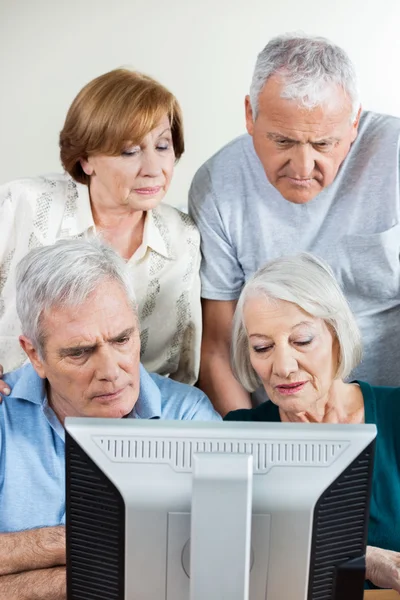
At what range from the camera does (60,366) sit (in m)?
1.74

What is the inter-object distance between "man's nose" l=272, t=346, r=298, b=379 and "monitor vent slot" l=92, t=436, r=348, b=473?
2.64 feet

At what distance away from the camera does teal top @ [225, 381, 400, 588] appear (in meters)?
1.71

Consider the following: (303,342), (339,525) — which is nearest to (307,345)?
(303,342)

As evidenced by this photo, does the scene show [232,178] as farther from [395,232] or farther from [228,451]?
[228,451]

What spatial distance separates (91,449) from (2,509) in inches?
29.7

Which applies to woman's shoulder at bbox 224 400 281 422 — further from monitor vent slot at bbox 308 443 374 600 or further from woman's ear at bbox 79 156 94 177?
monitor vent slot at bbox 308 443 374 600

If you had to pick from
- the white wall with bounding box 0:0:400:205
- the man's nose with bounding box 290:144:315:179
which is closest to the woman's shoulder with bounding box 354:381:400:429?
the man's nose with bounding box 290:144:315:179

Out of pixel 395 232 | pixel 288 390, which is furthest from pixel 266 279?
pixel 395 232

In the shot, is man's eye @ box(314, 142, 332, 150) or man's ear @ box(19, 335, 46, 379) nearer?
man's ear @ box(19, 335, 46, 379)

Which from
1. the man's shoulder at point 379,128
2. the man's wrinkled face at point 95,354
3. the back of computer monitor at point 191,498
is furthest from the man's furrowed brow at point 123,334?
the man's shoulder at point 379,128

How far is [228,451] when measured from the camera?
102cm

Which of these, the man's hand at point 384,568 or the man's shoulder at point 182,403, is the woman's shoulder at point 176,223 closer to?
the man's shoulder at point 182,403

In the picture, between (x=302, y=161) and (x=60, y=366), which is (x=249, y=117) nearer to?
(x=302, y=161)

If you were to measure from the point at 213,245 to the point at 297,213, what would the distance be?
9.6 inches
